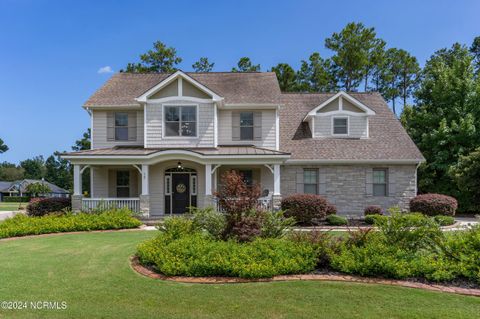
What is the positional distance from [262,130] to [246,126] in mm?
904

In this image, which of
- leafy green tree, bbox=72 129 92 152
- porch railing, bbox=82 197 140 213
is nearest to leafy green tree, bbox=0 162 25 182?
leafy green tree, bbox=72 129 92 152

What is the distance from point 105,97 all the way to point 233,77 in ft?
24.9

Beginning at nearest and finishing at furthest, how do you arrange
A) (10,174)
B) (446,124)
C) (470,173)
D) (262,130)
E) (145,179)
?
(470,173), (145,179), (262,130), (446,124), (10,174)

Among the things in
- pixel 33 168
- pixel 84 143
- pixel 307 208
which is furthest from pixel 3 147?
pixel 307 208

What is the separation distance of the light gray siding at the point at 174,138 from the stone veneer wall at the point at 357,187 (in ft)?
15.9

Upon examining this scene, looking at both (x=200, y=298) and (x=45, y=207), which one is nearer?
(x=200, y=298)

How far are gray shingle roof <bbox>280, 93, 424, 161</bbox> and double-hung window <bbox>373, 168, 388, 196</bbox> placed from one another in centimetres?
82

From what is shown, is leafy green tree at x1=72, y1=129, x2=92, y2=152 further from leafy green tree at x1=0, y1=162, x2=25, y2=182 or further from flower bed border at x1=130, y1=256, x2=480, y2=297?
leafy green tree at x1=0, y1=162, x2=25, y2=182

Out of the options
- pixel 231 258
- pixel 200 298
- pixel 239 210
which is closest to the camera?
pixel 200 298

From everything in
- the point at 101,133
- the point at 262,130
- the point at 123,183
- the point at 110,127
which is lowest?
the point at 123,183

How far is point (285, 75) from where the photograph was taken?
3309 centimetres

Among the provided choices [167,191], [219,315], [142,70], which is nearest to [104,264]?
[219,315]

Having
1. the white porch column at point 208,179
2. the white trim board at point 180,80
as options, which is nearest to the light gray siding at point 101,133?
the white trim board at point 180,80

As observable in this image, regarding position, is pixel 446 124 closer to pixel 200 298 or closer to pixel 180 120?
pixel 180 120
